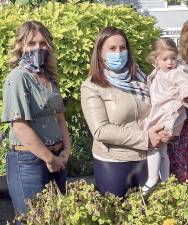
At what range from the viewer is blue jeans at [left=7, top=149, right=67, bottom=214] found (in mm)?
3936

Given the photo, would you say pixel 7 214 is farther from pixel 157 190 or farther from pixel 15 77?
pixel 157 190

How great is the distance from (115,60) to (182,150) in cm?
72

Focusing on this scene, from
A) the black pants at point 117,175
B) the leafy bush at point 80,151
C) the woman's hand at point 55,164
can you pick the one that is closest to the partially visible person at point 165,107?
the black pants at point 117,175

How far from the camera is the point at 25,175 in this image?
155 inches

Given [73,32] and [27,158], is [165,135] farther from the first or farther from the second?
[73,32]

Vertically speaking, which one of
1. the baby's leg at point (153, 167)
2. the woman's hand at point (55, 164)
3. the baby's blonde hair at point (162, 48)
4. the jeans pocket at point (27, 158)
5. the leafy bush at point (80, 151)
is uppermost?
the baby's blonde hair at point (162, 48)

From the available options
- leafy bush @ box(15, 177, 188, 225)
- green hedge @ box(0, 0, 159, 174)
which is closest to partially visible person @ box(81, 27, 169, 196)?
leafy bush @ box(15, 177, 188, 225)

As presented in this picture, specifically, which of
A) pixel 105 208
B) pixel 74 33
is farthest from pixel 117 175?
pixel 74 33

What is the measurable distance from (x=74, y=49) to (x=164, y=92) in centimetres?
222

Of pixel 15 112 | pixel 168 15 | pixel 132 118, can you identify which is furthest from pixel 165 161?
pixel 168 15

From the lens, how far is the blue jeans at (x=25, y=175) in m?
3.94

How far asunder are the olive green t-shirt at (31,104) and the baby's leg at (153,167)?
650 millimetres

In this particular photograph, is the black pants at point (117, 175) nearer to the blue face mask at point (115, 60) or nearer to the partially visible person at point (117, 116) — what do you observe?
the partially visible person at point (117, 116)

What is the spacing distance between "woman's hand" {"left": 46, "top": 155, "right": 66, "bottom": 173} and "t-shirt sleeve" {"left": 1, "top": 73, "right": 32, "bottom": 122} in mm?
302
